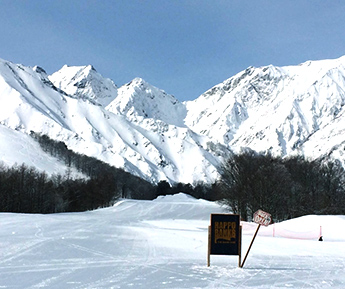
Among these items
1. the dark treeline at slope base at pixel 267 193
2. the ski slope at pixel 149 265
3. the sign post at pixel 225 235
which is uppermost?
the dark treeline at slope base at pixel 267 193

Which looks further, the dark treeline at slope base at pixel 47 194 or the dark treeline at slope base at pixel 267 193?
the dark treeline at slope base at pixel 47 194

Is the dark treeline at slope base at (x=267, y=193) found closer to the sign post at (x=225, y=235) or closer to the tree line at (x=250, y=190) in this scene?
the tree line at (x=250, y=190)

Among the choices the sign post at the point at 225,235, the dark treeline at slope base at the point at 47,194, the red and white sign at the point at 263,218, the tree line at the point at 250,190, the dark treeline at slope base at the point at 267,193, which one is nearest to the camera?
the sign post at the point at 225,235

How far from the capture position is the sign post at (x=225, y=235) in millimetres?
12258

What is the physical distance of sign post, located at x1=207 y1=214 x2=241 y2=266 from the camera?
12258mm

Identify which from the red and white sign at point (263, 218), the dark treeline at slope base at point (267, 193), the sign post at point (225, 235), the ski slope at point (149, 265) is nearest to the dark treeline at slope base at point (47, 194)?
the dark treeline at slope base at point (267, 193)

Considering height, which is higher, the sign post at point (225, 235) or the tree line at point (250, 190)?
the tree line at point (250, 190)

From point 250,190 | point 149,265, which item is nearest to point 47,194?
point 250,190

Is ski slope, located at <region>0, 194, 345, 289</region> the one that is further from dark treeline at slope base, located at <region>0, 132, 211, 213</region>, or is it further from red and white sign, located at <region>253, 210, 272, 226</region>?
dark treeline at slope base, located at <region>0, 132, 211, 213</region>

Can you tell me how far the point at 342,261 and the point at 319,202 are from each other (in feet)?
135

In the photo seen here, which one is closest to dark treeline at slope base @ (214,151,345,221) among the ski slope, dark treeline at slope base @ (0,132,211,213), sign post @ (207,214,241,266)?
the ski slope

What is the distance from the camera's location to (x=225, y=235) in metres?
12.3

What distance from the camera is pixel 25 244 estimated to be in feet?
53.2

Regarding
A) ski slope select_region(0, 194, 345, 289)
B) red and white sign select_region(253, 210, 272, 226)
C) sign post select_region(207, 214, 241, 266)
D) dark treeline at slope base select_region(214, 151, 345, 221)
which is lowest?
ski slope select_region(0, 194, 345, 289)
